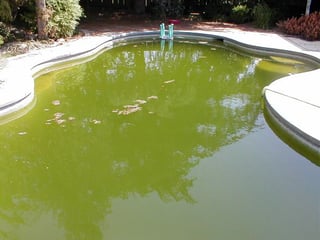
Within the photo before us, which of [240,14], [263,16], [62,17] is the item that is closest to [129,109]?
[62,17]

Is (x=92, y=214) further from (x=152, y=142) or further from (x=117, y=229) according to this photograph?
(x=152, y=142)

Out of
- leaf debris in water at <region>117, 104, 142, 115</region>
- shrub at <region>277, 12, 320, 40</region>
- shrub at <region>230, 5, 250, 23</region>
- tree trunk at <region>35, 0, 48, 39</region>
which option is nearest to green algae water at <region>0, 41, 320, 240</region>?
leaf debris in water at <region>117, 104, 142, 115</region>

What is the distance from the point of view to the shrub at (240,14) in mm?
13055

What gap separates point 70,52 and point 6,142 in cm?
410

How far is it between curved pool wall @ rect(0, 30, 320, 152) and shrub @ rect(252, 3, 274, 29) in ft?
3.82

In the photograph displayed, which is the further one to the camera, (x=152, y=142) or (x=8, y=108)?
(x=8, y=108)

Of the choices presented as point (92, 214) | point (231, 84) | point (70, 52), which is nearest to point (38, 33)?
point (70, 52)

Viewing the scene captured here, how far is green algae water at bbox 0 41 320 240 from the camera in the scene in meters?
3.37

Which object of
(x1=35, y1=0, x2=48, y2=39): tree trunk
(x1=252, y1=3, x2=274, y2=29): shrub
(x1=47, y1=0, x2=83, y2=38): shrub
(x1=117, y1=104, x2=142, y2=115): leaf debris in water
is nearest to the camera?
(x1=117, y1=104, x2=142, y2=115): leaf debris in water

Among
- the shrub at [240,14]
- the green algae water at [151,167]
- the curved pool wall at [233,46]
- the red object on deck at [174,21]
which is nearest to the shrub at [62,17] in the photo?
the curved pool wall at [233,46]

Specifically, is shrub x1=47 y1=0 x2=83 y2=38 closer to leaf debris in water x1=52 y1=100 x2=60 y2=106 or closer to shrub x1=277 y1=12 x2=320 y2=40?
leaf debris in water x1=52 y1=100 x2=60 y2=106

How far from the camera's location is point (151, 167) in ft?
14.3

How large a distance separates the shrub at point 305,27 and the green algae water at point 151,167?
3.71 metres

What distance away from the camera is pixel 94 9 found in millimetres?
14570
